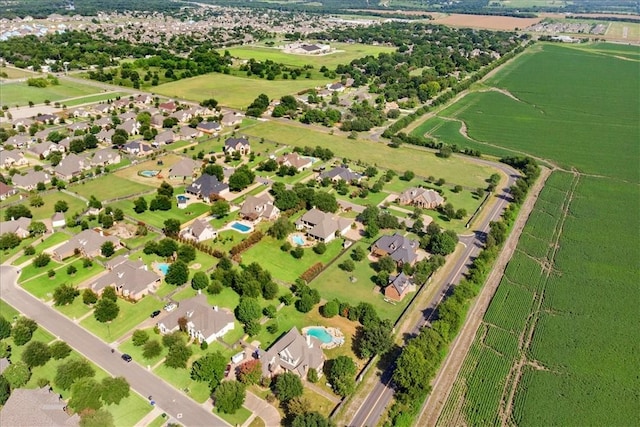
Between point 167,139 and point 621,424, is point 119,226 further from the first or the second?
point 621,424

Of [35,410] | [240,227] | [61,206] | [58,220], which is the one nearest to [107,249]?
[58,220]

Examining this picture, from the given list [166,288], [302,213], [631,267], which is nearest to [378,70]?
[302,213]

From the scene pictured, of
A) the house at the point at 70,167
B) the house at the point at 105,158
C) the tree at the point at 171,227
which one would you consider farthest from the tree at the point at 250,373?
the house at the point at 105,158

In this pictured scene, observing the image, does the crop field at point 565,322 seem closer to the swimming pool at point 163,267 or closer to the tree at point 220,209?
the swimming pool at point 163,267

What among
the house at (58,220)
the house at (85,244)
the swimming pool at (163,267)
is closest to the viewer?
the swimming pool at (163,267)

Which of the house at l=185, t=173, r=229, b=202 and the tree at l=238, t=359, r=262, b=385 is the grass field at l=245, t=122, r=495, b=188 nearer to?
the house at l=185, t=173, r=229, b=202

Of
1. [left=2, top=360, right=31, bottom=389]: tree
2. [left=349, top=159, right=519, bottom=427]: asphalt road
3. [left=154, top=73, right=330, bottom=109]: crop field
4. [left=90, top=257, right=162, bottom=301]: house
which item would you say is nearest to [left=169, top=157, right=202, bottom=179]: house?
[left=90, top=257, right=162, bottom=301]: house
